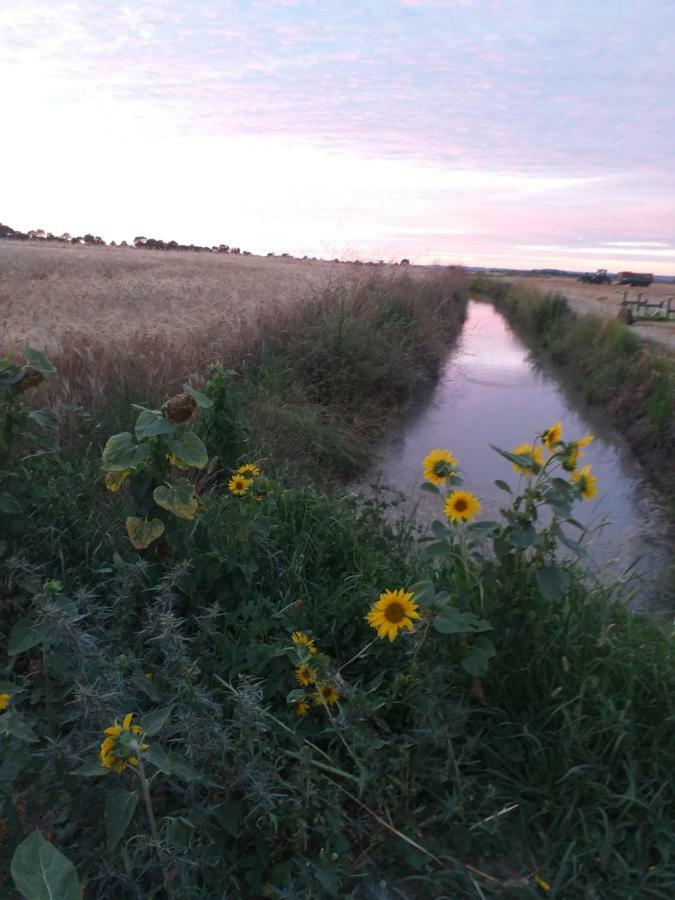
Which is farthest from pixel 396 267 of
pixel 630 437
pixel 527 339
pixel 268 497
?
pixel 268 497

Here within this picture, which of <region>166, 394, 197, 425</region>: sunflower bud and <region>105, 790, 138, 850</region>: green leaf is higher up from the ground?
<region>166, 394, 197, 425</region>: sunflower bud

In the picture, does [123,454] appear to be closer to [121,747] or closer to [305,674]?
[305,674]

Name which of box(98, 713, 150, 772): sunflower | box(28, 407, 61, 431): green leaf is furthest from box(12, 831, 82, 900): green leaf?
box(28, 407, 61, 431): green leaf

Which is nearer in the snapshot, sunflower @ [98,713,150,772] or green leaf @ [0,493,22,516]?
sunflower @ [98,713,150,772]

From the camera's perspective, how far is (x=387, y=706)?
2.16 meters

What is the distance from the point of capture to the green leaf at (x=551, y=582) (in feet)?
7.20

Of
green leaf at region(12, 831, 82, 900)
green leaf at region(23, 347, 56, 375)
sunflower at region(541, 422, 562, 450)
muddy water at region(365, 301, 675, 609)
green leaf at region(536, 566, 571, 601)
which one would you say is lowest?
muddy water at region(365, 301, 675, 609)

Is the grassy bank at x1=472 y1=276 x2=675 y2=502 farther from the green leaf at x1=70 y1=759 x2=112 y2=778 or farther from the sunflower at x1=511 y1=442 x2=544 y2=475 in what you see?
the green leaf at x1=70 y1=759 x2=112 y2=778

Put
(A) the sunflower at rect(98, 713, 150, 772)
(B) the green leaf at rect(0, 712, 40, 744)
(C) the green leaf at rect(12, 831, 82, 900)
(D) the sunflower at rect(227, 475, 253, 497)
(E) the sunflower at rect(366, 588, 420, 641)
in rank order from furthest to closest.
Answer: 1. (D) the sunflower at rect(227, 475, 253, 497)
2. (E) the sunflower at rect(366, 588, 420, 641)
3. (B) the green leaf at rect(0, 712, 40, 744)
4. (A) the sunflower at rect(98, 713, 150, 772)
5. (C) the green leaf at rect(12, 831, 82, 900)

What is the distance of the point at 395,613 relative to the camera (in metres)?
2.17

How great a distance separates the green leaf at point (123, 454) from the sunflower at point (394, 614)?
91 centimetres

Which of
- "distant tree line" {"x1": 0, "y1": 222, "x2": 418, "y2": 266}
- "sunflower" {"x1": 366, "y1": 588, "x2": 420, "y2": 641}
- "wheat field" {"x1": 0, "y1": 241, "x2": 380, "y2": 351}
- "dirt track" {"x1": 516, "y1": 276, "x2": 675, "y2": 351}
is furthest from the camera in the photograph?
"distant tree line" {"x1": 0, "y1": 222, "x2": 418, "y2": 266}

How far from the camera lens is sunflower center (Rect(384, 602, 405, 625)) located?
7.10ft

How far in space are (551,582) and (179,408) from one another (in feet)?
4.22
